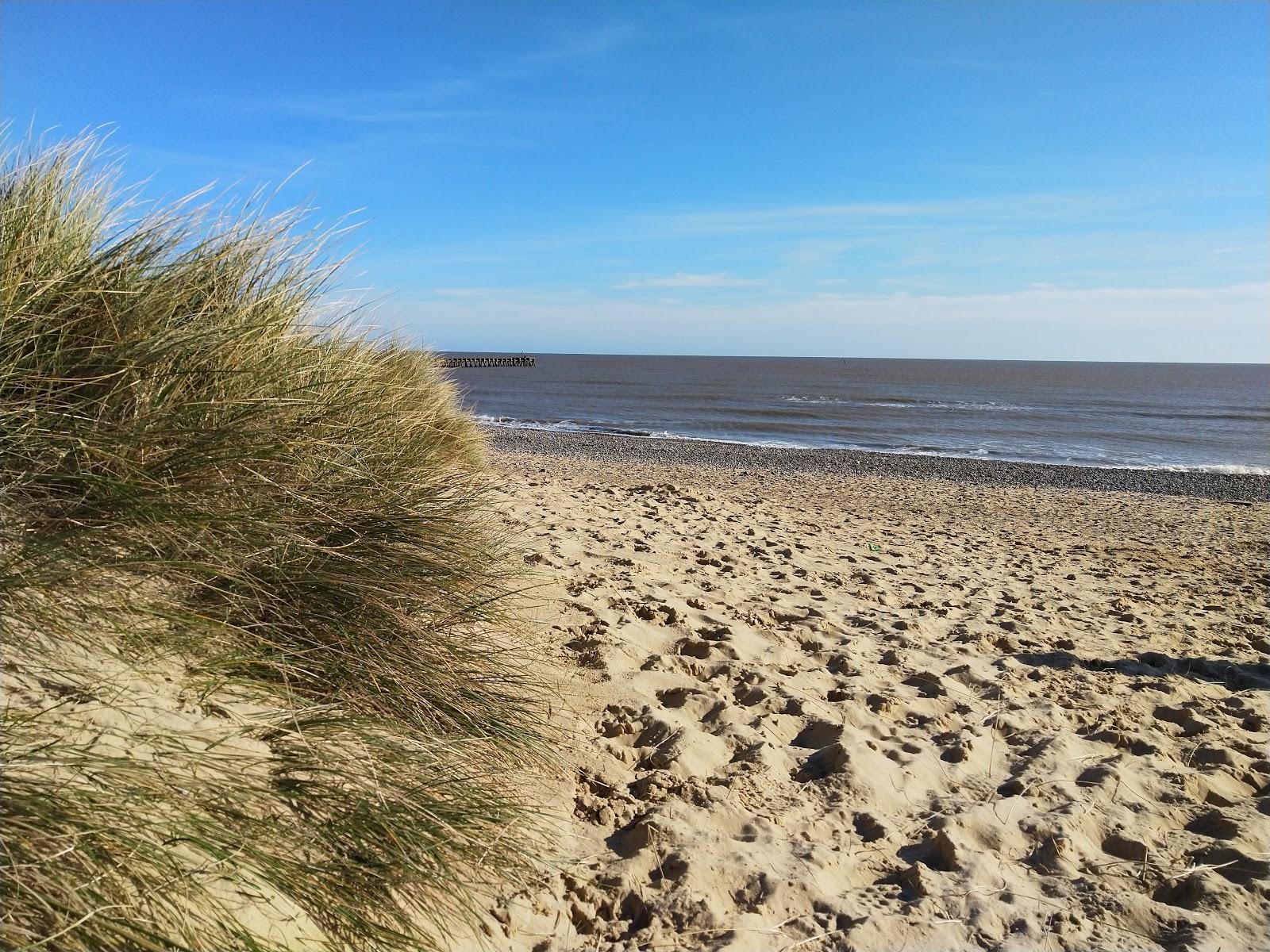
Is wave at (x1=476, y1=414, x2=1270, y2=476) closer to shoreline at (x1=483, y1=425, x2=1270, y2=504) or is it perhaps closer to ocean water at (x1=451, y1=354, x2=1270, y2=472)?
ocean water at (x1=451, y1=354, x2=1270, y2=472)

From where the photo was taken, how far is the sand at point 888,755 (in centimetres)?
254

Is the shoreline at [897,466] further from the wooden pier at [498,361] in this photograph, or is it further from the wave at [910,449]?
the wooden pier at [498,361]

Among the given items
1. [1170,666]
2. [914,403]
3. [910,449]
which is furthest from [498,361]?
[1170,666]

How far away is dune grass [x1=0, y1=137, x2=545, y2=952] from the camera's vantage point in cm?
173

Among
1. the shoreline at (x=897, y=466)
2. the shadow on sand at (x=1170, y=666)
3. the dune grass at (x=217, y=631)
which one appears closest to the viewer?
the dune grass at (x=217, y=631)

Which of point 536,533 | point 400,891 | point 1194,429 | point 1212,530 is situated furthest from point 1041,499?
point 1194,429

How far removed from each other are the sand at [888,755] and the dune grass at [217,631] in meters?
0.50

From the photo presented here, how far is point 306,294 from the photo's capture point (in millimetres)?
4133

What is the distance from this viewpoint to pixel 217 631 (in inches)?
97.2

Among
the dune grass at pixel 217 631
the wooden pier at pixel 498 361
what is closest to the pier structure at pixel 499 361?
the wooden pier at pixel 498 361

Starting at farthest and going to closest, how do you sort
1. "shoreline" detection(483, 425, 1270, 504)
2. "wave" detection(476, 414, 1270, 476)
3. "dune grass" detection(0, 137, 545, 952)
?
"wave" detection(476, 414, 1270, 476)
"shoreline" detection(483, 425, 1270, 504)
"dune grass" detection(0, 137, 545, 952)

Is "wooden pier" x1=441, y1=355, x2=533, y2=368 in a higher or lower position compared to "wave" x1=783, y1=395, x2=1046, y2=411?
higher

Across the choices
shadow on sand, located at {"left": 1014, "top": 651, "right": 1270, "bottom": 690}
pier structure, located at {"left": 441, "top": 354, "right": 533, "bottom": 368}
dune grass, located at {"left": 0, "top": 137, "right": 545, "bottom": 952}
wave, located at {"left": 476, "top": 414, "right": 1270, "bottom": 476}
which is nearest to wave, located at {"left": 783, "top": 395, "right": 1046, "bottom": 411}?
wave, located at {"left": 476, "top": 414, "right": 1270, "bottom": 476}

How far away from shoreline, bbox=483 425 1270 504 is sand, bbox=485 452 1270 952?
9.96 m
